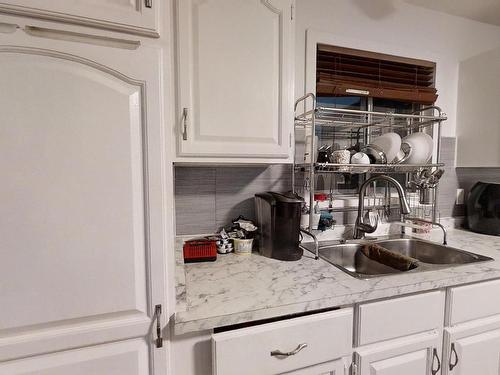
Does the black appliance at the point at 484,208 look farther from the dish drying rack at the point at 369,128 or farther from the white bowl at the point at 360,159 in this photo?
the white bowl at the point at 360,159

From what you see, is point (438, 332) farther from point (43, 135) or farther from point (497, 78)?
point (497, 78)

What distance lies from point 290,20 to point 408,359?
1388mm

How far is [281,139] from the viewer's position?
3.80 feet

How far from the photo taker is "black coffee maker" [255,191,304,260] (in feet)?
3.91

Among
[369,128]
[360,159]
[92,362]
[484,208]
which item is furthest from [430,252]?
[92,362]

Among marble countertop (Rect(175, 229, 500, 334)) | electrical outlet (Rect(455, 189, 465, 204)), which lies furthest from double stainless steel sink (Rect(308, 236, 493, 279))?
electrical outlet (Rect(455, 189, 465, 204))

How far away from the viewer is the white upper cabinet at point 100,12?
0.60 m

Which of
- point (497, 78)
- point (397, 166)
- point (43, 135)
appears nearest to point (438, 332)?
point (397, 166)

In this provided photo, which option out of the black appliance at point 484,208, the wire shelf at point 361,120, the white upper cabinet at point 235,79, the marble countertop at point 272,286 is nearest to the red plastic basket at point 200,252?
the marble countertop at point 272,286

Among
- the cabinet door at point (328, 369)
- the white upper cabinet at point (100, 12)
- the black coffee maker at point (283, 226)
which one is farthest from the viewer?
the black coffee maker at point (283, 226)

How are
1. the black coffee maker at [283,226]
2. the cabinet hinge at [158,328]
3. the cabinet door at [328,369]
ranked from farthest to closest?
the black coffee maker at [283,226] < the cabinet door at [328,369] < the cabinet hinge at [158,328]

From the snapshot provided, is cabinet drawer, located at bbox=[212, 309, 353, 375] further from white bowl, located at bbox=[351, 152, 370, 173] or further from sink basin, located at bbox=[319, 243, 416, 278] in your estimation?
white bowl, located at bbox=[351, 152, 370, 173]

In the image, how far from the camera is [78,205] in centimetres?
66

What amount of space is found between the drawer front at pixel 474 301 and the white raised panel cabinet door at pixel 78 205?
110 centimetres
